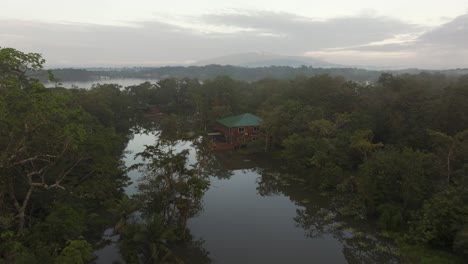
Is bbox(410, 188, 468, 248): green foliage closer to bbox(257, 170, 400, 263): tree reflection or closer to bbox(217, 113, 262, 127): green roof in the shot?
bbox(257, 170, 400, 263): tree reflection

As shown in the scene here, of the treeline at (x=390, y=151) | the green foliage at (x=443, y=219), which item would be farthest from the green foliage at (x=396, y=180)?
the green foliage at (x=443, y=219)

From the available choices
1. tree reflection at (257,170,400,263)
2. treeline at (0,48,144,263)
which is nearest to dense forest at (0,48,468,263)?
treeline at (0,48,144,263)

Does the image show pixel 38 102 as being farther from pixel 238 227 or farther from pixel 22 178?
pixel 238 227

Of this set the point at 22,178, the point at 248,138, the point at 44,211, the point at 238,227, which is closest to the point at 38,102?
the point at 22,178

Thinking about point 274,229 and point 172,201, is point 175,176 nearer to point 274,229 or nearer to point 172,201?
point 172,201

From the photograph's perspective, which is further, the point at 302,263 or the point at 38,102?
the point at 302,263
